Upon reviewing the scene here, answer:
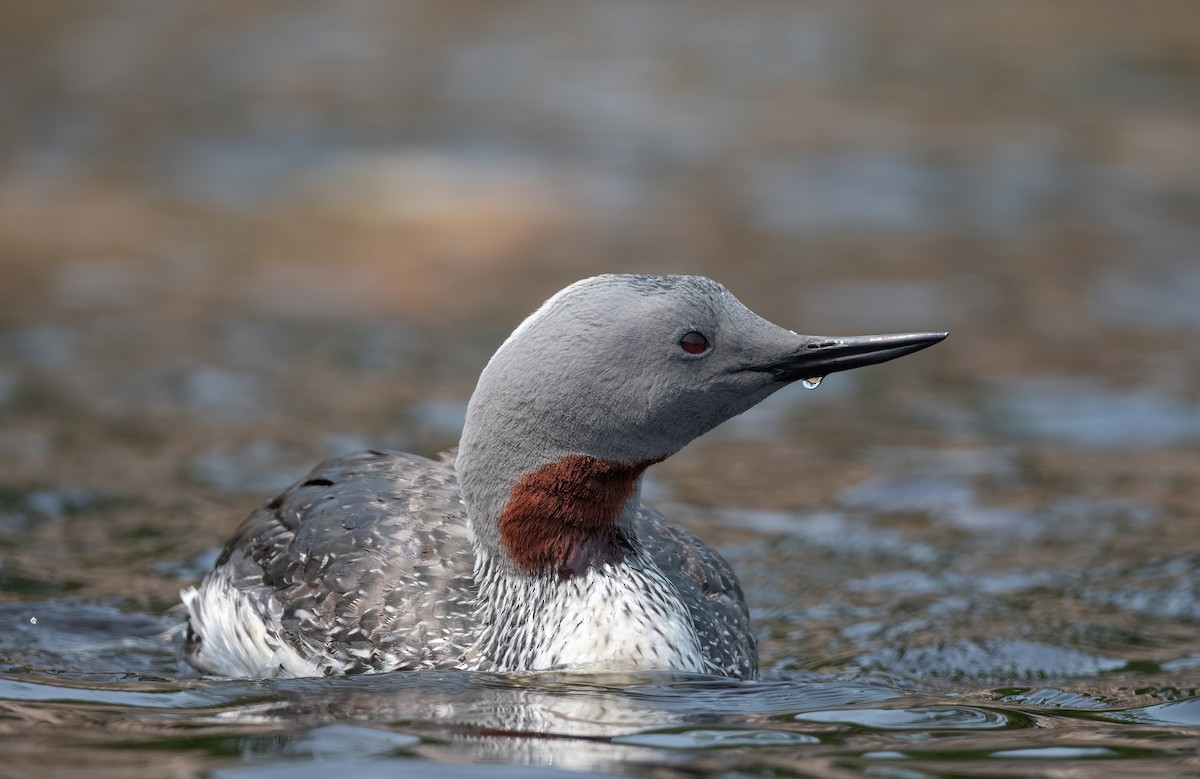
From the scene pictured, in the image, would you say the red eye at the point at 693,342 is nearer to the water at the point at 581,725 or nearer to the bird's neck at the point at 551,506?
the bird's neck at the point at 551,506

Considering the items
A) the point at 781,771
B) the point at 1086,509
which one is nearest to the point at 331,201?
the point at 1086,509

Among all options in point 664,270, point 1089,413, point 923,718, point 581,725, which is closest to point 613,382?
point 581,725

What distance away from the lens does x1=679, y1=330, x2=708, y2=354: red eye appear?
5.76 m

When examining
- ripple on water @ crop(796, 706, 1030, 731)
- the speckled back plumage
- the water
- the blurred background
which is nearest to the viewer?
the water

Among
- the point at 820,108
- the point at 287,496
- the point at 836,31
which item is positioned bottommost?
the point at 287,496

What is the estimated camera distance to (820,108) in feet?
60.7

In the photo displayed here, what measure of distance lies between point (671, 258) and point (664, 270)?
22.7 inches

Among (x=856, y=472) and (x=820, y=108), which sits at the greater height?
(x=820, y=108)

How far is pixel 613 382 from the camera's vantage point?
5.71 m

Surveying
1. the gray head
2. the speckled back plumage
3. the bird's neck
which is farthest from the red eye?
the speckled back plumage

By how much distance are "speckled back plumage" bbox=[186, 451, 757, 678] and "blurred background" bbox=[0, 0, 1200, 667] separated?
0.89m

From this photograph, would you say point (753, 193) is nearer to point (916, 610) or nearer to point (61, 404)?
point (61, 404)

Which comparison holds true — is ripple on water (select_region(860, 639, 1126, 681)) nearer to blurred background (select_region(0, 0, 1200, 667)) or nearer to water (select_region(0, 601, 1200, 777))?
blurred background (select_region(0, 0, 1200, 667))

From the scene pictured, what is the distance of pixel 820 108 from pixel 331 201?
5528mm
